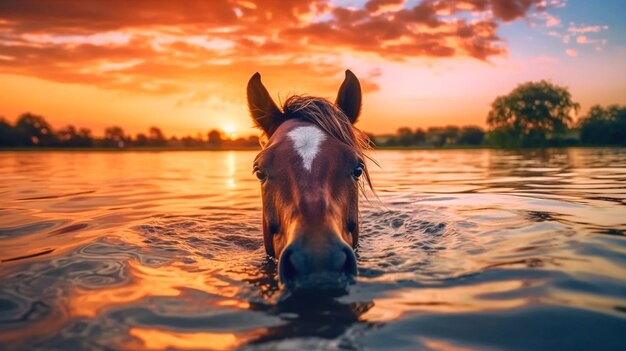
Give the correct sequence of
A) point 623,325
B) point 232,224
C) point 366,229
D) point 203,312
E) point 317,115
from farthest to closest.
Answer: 1. point 232,224
2. point 366,229
3. point 317,115
4. point 203,312
5. point 623,325

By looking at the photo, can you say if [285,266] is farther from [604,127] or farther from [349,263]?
[604,127]

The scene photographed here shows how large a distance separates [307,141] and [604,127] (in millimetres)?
85494

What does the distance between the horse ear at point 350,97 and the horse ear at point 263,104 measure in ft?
2.71

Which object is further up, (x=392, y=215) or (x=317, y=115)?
(x=317, y=115)

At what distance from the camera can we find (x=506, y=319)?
288 cm

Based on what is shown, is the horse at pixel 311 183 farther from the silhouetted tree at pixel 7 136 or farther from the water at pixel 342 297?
the silhouetted tree at pixel 7 136

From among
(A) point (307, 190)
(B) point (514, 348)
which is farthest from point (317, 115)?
(B) point (514, 348)

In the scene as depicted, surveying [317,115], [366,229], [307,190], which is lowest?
[366,229]

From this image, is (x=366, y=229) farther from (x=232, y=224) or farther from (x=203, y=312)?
(x=203, y=312)

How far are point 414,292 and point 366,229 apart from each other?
3.90 m

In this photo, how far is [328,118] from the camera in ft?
16.6

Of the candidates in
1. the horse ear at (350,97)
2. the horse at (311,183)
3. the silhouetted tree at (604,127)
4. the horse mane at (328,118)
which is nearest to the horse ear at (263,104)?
the horse at (311,183)

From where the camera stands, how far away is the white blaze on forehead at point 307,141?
4183 mm

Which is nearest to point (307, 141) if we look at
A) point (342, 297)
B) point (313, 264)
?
point (313, 264)
